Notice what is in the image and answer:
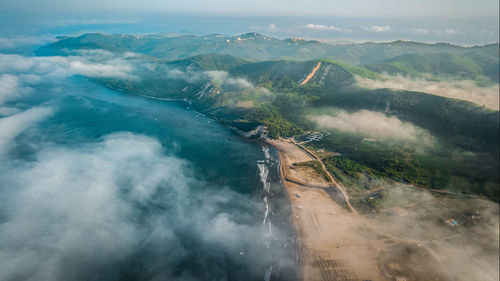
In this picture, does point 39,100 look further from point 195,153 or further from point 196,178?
point 196,178

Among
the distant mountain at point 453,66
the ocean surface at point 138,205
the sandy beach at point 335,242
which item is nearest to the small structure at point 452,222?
the sandy beach at point 335,242

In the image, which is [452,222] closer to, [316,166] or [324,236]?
[324,236]

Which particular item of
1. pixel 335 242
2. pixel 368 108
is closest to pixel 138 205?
pixel 335 242

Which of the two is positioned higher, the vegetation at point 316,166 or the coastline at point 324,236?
the vegetation at point 316,166

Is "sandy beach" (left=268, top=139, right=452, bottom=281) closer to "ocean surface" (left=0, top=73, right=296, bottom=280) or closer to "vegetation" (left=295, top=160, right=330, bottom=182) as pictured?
"vegetation" (left=295, top=160, right=330, bottom=182)

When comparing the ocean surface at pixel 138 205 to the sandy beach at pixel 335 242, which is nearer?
the sandy beach at pixel 335 242

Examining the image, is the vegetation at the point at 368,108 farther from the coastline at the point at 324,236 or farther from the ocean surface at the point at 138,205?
the ocean surface at the point at 138,205
